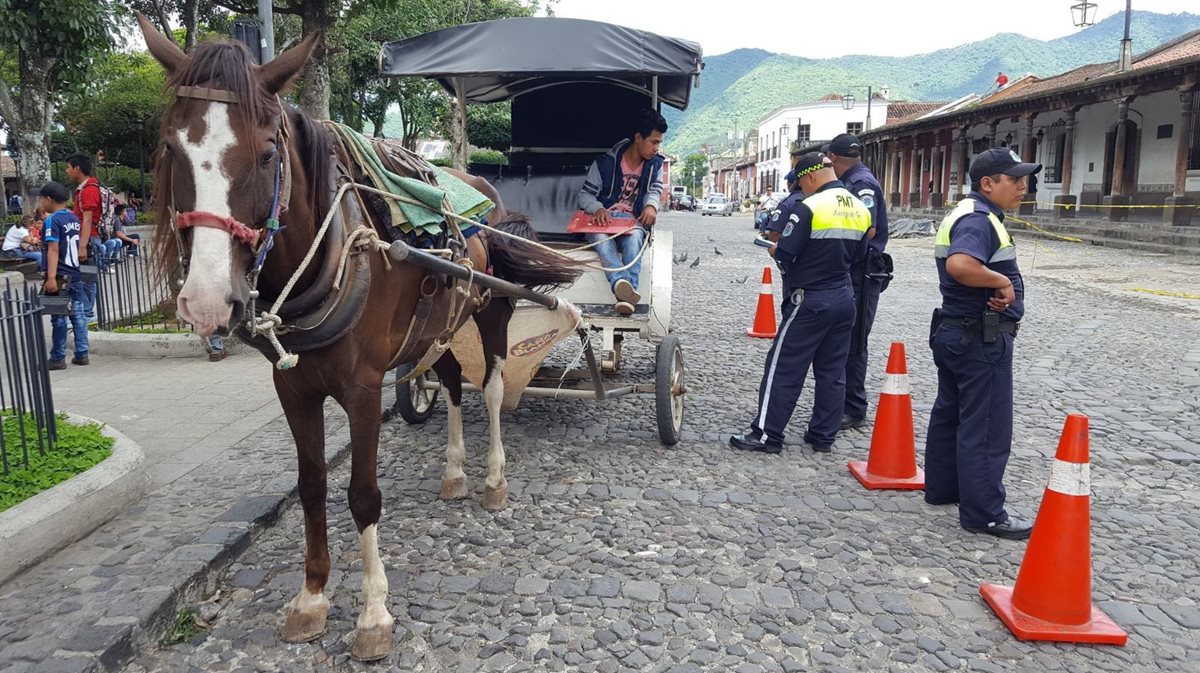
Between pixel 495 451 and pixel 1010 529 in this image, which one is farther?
pixel 495 451

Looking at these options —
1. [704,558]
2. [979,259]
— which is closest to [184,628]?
[704,558]

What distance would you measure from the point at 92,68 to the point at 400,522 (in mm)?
14977

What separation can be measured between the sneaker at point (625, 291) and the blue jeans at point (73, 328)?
5.33 metres

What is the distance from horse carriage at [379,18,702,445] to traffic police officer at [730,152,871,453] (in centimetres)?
69

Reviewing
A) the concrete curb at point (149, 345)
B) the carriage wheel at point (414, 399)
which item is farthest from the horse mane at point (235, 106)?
the concrete curb at point (149, 345)

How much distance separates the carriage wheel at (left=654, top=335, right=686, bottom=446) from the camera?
206 inches

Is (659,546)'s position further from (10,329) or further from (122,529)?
(10,329)

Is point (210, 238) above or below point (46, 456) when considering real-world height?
above

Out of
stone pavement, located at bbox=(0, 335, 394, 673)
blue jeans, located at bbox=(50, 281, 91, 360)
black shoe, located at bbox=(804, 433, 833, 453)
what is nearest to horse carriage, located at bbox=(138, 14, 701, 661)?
stone pavement, located at bbox=(0, 335, 394, 673)

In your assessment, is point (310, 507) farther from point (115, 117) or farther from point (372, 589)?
point (115, 117)

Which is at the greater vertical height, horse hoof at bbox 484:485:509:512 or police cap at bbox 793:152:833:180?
police cap at bbox 793:152:833:180

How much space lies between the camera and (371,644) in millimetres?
2975

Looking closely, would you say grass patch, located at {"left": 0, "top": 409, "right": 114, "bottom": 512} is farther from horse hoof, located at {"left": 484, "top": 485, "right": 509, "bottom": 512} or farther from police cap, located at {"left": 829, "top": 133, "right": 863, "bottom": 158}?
police cap, located at {"left": 829, "top": 133, "right": 863, "bottom": 158}

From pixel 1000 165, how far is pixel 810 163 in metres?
1.45
